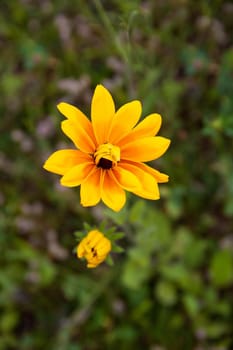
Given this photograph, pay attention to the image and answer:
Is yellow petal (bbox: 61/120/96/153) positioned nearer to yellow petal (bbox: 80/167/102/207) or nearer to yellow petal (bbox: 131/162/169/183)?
yellow petal (bbox: 80/167/102/207)

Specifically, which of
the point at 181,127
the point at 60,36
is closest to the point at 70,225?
the point at 181,127

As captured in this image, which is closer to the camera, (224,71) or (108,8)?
(224,71)

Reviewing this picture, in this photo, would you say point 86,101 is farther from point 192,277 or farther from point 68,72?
point 192,277


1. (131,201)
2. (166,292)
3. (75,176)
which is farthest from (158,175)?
(166,292)

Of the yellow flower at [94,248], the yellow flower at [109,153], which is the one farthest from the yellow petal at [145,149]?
the yellow flower at [94,248]

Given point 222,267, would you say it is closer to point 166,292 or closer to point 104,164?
point 166,292

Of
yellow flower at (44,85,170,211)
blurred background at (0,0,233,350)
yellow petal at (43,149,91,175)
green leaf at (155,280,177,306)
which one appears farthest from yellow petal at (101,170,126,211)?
green leaf at (155,280,177,306)

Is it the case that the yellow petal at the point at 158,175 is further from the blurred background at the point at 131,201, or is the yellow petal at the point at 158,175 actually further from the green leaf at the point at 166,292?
the green leaf at the point at 166,292
